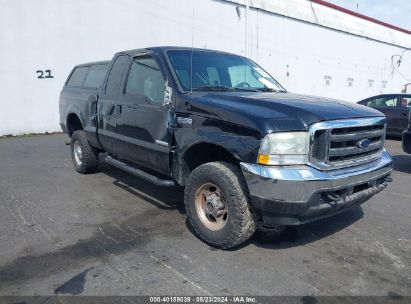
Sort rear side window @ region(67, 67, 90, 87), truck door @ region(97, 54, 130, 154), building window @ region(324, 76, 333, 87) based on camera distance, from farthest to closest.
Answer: building window @ region(324, 76, 333, 87) < rear side window @ region(67, 67, 90, 87) < truck door @ region(97, 54, 130, 154)

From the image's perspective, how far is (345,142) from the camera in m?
3.45

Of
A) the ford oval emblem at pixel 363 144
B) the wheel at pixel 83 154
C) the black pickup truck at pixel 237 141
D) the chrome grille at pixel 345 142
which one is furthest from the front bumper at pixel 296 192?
the wheel at pixel 83 154

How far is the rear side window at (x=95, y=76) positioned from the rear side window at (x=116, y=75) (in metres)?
0.87

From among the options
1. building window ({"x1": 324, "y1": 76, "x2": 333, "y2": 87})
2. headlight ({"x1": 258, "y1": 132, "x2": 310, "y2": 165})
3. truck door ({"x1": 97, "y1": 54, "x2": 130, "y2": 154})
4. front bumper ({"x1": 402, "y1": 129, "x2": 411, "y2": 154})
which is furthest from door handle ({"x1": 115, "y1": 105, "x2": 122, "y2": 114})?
building window ({"x1": 324, "y1": 76, "x2": 333, "y2": 87})

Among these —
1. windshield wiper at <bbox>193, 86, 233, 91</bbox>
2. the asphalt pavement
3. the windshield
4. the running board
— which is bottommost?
the asphalt pavement

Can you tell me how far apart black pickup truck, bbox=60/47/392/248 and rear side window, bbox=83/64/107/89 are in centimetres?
113

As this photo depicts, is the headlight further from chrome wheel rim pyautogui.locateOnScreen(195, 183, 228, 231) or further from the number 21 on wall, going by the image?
the number 21 on wall

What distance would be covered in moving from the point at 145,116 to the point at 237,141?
1.57 metres

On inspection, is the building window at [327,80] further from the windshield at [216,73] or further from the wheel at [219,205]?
the wheel at [219,205]

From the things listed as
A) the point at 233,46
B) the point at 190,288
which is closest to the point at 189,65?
the point at 190,288

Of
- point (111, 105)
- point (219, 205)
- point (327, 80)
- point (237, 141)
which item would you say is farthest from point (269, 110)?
point (327, 80)

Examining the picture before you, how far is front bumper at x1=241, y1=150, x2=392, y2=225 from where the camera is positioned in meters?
3.08

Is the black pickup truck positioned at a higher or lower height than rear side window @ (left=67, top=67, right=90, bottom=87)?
lower

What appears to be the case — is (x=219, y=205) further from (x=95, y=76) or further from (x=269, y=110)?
(x=95, y=76)
